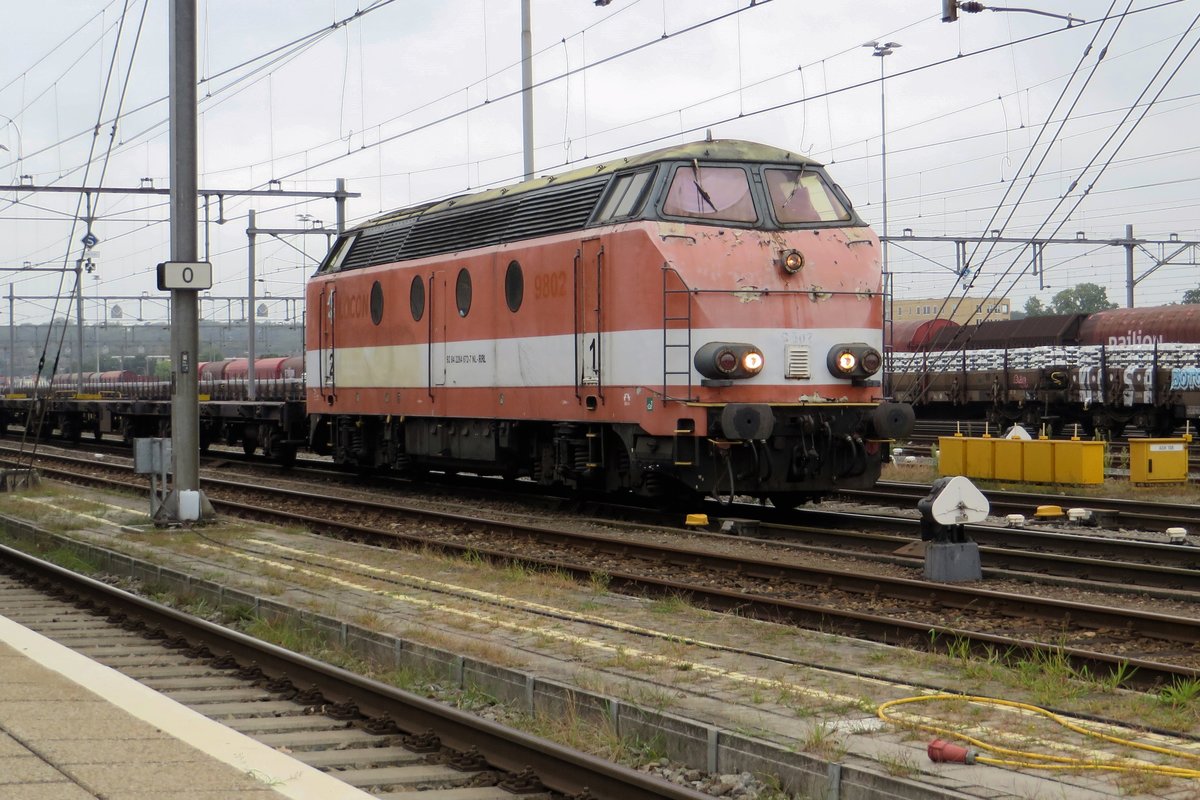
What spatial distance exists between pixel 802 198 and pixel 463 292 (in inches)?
200

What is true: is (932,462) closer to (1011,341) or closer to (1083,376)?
(1083,376)

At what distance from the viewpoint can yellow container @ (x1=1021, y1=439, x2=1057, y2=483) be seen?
66.4 ft

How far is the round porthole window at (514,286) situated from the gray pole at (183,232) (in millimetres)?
3804

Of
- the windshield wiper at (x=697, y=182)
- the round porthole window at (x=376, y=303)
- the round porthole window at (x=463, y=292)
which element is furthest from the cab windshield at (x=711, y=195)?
the round porthole window at (x=376, y=303)

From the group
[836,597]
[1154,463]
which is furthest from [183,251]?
[1154,463]

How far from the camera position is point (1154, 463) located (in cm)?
2044

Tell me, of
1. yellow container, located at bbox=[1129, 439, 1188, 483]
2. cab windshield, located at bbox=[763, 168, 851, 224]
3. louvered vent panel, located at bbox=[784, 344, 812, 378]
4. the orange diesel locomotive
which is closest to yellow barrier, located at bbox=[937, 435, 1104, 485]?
yellow container, located at bbox=[1129, 439, 1188, 483]

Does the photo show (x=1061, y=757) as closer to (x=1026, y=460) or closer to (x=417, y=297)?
(x=417, y=297)

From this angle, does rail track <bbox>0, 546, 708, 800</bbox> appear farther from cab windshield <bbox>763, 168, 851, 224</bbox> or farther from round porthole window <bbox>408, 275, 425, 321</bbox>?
round porthole window <bbox>408, 275, 425, 321</bbox>

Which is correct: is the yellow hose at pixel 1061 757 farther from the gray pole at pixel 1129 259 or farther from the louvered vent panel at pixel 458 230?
the gray pole at pixel 1129 259

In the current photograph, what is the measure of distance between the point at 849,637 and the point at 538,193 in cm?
910

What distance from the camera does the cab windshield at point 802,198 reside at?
15.3 meters

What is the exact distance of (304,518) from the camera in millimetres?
17312

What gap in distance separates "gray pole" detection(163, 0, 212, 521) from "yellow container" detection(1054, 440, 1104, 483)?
39.8 feet
